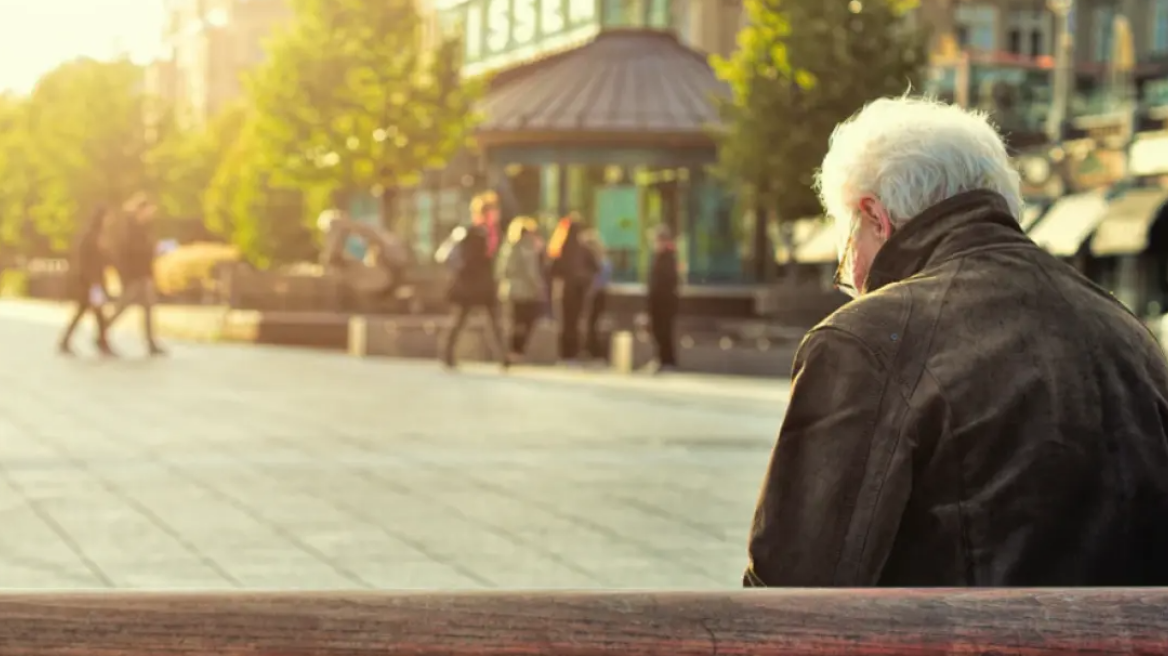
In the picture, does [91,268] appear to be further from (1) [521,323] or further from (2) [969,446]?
(2) [969,446]

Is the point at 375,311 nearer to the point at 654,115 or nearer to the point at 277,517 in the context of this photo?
the point at 654,115

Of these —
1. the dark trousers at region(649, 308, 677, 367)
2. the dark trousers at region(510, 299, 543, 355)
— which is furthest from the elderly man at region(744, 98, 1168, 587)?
the dark trousers at region(510, 299, 543, 355)

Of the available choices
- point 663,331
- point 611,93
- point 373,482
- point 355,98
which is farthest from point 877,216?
point 611,93

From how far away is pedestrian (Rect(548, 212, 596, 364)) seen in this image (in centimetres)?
2683

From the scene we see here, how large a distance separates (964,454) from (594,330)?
81.8 ft

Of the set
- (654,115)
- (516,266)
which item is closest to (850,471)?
(516,266)

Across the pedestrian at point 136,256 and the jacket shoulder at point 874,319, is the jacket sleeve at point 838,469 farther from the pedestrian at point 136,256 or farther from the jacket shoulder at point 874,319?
the pedestrian at point 136,256

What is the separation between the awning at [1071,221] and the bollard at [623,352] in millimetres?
22297

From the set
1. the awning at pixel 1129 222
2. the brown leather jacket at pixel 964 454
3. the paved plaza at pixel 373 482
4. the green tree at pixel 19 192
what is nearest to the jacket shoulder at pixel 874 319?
the brown leather jacket at pixel 964 454

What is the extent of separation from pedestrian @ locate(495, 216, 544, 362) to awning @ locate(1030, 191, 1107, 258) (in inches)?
875

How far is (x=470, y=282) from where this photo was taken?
965 inches

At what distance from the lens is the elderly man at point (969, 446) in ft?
10.2

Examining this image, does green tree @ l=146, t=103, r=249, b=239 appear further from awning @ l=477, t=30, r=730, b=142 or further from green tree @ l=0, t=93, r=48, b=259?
awning @ l=477, t=30, r=730, b=142

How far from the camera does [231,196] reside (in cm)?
6631
